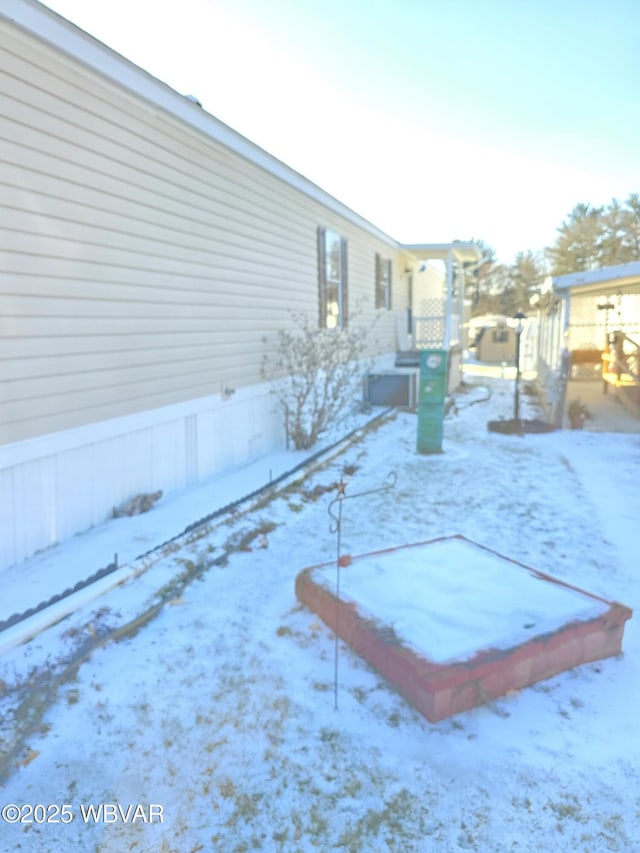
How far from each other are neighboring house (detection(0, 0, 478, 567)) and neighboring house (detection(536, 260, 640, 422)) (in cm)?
538

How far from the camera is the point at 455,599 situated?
317cm

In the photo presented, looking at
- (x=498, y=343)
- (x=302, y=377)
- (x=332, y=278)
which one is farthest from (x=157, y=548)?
(x=498, y=343)

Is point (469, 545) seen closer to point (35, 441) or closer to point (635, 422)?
point (35, 441)

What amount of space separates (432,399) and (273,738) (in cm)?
569

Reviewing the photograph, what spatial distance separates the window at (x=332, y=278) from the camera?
9.31 meters

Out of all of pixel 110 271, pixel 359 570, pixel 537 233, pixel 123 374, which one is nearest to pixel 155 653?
pixel 359 570

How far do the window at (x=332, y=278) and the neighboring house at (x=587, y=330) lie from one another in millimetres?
3679

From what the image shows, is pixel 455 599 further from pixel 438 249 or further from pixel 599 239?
pixel 599 239

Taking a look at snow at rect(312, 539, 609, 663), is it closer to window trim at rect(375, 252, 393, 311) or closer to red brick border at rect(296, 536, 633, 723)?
red brick border at rect(296, 536, 633, 723)

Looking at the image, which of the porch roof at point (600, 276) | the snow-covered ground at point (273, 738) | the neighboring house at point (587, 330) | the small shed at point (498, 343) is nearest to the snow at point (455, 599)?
the snow-covered ground at point (273, 738)

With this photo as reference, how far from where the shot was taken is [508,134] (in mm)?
14102

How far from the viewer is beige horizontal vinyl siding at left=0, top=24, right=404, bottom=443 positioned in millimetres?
3693

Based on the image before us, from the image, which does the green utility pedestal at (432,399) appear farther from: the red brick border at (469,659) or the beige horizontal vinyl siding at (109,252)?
the red brick border at (469,659)

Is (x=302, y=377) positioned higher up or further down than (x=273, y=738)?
higher up
